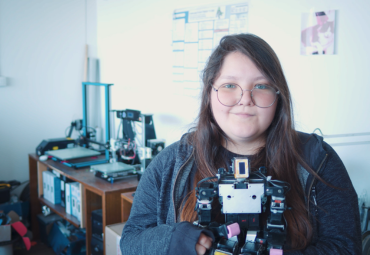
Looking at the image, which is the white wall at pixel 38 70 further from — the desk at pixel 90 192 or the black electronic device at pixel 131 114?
the black electronic device at pixel 131 114

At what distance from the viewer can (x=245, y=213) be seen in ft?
3.06

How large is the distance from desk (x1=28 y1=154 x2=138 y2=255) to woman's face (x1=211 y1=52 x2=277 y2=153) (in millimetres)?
1256

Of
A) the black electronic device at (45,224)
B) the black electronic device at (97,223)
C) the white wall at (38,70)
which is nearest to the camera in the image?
the black electronic device at (97,223)

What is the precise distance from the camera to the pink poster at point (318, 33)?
1806 mm

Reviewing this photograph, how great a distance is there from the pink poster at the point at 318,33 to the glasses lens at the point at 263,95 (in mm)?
1026

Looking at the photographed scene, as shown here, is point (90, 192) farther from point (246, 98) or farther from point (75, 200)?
point (246, 98)

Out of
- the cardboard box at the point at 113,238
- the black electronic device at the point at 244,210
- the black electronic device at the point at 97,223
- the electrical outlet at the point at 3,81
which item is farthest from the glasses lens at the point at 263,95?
the electrical outlet at the point at 3,81

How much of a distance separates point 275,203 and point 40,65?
9.70 ft

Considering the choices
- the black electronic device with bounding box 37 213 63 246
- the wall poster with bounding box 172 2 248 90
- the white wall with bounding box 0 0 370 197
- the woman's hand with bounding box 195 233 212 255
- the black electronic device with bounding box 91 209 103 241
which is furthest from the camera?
the black electronic device with bounding box 37 213 63 246

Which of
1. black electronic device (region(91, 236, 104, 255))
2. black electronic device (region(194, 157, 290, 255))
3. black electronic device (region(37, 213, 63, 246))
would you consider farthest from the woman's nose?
black electronic device (region(37, 213, 63, 246))

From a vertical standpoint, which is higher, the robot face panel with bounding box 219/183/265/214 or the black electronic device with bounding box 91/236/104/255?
the robot face panel with bounding box 219/183/265/214

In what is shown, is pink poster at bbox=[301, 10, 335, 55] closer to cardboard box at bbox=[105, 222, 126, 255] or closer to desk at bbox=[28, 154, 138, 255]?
desk at bbox=[28, 154, 138, 255]

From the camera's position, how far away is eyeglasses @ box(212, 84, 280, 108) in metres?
0.99

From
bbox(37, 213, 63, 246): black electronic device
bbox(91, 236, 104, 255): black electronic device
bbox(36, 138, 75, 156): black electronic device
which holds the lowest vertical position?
bbox(37, 213, 63, 246): black electronic device
